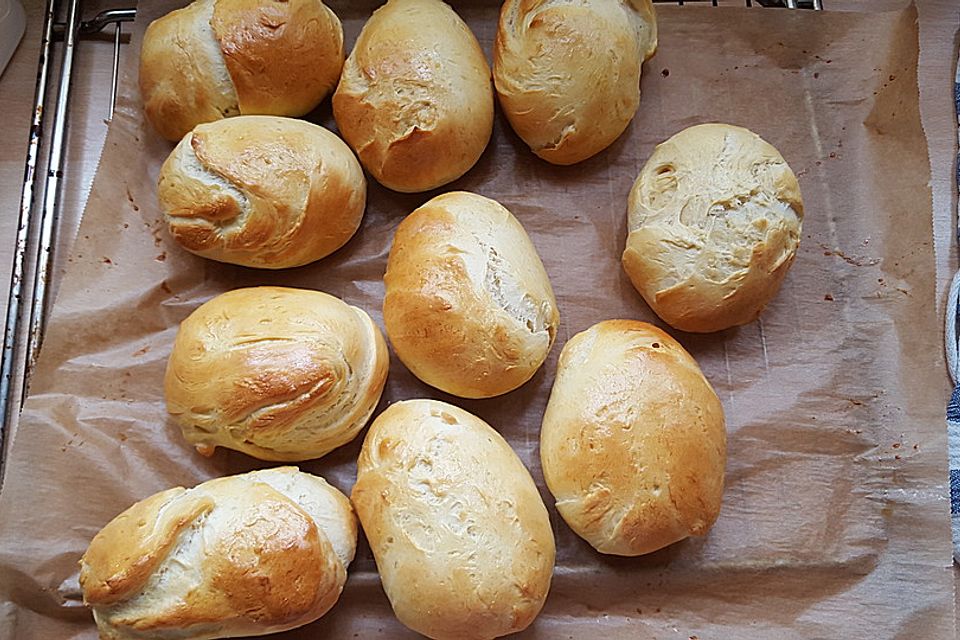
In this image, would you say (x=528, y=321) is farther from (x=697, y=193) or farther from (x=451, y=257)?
(x=697, y=193)

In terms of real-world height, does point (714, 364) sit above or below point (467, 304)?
below

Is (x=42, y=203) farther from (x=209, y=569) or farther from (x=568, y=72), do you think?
(x=568, y=72)

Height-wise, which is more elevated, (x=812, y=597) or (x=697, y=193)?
(x=697, y=193)

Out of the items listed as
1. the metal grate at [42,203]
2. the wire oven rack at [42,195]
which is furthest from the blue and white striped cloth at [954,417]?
the metal grate at [42,203]

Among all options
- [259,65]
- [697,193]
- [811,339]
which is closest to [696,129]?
[697,193]

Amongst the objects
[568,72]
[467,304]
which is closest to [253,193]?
[467,304]

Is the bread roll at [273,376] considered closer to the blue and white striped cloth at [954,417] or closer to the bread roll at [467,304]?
the bread roll at [467,304]
